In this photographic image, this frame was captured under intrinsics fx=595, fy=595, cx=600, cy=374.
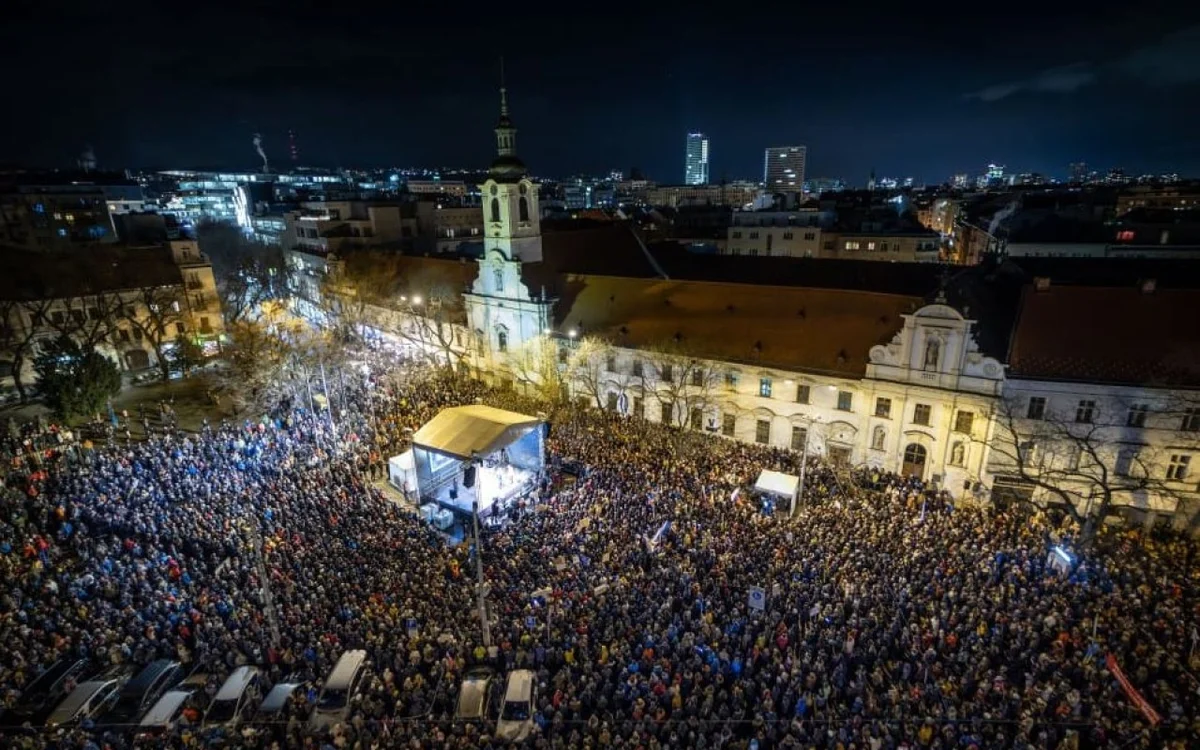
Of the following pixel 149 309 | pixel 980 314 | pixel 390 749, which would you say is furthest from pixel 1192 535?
pixel 149 309

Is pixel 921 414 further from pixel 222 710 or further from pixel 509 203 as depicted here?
pixel 222 710

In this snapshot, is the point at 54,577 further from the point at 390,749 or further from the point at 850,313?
the point at 850,313

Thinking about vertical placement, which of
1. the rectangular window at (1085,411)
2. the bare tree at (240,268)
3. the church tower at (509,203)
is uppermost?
the church tower at (509,203)

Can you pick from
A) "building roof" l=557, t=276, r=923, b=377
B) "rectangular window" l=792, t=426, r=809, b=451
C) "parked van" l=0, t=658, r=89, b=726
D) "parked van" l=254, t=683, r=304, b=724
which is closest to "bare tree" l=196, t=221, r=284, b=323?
"building roof" l=557, t=276, r=923, b=377

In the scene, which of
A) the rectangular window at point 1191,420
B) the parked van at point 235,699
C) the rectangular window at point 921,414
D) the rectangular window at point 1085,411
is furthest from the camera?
the rectangular window at point 921,414

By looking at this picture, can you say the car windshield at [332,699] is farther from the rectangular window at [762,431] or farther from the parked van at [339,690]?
the rectangular window at [762,431]

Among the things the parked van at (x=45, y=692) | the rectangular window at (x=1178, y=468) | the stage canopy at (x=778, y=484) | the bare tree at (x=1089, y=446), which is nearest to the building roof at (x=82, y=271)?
the parked van at (x=45, y=692)
